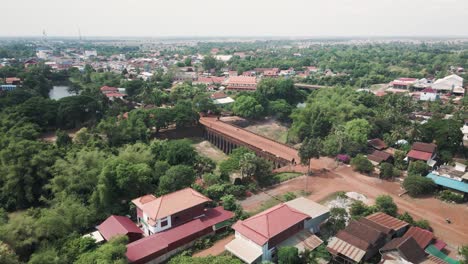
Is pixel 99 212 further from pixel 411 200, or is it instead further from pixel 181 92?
pixel 181 92

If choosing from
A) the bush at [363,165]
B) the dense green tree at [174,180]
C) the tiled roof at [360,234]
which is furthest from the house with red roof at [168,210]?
the bush at [363,165]

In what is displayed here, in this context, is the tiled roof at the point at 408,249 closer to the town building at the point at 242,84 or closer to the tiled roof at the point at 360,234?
the tiled roof at the point at 360,234

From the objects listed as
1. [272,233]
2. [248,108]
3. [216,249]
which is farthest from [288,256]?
[248,108]

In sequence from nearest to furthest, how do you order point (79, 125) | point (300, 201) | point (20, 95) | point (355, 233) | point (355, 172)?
point (355, 233), point (300, 201), point (355, 172), point (79, 125), point (20, 95)

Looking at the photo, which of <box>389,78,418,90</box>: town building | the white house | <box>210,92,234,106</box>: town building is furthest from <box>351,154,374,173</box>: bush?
<box>389,78,418,90</box>: town building

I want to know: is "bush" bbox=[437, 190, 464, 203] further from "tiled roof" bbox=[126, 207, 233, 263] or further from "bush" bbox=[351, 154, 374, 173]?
"tiled roof" bbox=[126, 207, 233, 263]

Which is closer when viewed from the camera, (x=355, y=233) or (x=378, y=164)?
(x=355, y=233)

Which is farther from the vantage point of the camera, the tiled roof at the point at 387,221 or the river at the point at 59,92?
the river at the point at 59,92

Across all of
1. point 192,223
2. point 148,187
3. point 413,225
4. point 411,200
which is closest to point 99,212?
point 148,187
